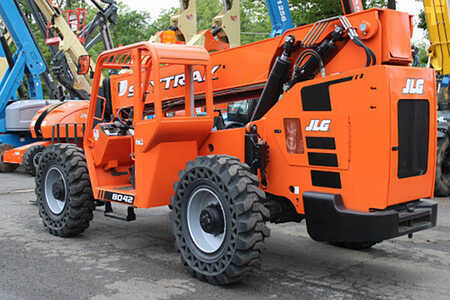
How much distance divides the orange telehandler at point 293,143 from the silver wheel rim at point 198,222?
0.03ft

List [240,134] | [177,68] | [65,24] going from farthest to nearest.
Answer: [65,24] < [177,68] < [240,134]

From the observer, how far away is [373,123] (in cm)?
461

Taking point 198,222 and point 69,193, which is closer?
point 198,222

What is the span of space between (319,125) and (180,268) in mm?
2155

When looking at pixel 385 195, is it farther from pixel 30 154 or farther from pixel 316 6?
pixel 316 6

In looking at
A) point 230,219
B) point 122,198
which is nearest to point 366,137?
point 230,219

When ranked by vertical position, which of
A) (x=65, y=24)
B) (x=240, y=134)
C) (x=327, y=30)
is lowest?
(x=240, y=134)

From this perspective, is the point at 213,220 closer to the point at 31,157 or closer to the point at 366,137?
the point at 366,137

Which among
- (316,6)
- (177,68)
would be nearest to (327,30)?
(177,68)

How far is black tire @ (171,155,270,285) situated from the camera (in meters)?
Result: 4.89

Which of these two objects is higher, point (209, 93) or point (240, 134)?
point (209, 93)

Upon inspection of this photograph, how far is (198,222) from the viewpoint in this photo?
5.53 metres

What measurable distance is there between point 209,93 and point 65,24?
43.0ft

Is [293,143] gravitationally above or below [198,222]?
above
